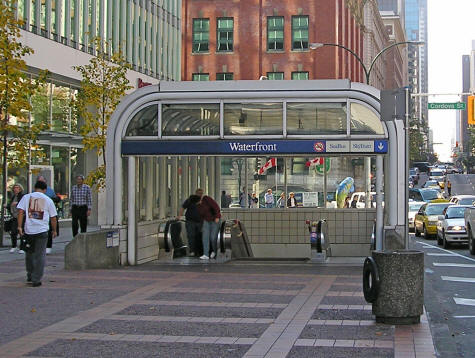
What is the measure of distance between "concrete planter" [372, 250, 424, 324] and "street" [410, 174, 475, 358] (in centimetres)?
44

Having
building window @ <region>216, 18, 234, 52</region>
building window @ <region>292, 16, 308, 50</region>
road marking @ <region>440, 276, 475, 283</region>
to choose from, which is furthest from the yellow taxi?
building window @ <region>216, 18, 234, 52</region>

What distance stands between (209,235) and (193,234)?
822mm

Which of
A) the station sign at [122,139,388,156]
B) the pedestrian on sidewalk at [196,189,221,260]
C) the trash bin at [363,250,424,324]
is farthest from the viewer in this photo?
the pedestrian on sidewalk at [196,189,221,260]

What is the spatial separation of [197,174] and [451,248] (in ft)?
31.0

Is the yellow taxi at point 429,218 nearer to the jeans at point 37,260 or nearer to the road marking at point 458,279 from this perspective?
the road marking at point 458,279

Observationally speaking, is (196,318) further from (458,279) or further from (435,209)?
(435,209)

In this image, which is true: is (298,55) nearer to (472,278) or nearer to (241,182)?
(241,182)

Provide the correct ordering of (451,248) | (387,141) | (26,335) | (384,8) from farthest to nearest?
1. (384,8)
2. (451,248)
3. (387,141)
4. (26,335)

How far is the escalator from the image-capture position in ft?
60.3

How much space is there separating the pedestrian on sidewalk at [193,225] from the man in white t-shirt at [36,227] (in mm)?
5376

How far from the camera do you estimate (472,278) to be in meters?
16.8

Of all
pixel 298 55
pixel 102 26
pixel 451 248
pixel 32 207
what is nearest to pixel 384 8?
pixel 298 55

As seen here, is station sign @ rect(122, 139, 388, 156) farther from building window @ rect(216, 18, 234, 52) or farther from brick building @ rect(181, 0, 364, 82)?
building window @ rect(216, 18, 234, 52)

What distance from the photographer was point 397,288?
976 centimetres
